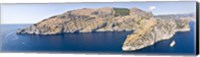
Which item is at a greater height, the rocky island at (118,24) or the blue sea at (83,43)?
the rocky island at (118,24)

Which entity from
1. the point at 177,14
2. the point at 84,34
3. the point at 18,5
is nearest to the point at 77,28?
the point at 84,34

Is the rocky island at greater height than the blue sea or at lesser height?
greater

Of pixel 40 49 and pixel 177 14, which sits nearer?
pixel 177 14

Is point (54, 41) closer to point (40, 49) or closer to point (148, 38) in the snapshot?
point (40, 49)

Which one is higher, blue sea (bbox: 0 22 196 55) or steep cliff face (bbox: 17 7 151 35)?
steep cliff face (bbox: 17 7 151 35)
